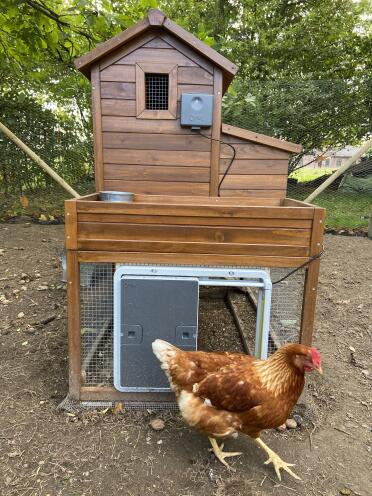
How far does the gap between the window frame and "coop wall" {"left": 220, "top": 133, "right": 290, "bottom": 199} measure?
0.54 m

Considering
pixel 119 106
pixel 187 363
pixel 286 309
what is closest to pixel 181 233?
pixel 187 363

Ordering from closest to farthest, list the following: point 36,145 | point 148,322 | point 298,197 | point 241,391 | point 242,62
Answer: point 241,391, point 148,322, point 36,145, point 298,197, point 242,62

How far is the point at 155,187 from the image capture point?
272 centimetres

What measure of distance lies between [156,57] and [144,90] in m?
0.24

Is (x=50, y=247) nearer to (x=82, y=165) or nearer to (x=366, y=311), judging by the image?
(x=82, y=165)

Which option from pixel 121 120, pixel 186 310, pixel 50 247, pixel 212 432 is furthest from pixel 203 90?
pixel 50 247

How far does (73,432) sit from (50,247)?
329 centimetres

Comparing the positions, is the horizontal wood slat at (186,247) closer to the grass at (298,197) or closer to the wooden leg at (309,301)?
the wooden leg at (309,301)

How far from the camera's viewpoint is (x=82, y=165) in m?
5.86

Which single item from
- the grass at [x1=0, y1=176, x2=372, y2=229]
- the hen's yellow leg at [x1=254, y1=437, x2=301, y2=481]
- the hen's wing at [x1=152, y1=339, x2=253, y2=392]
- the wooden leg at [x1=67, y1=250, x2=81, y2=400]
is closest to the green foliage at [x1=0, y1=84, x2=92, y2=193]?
the grass at [x1=0, y1=176, x2=372, y2=229]

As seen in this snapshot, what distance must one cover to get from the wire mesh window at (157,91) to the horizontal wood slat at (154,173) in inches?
17.6

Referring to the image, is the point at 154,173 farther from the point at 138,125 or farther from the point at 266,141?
the point at 266,141

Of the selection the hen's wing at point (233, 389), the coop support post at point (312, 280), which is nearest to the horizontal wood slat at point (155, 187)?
the coop support post at point (312, 280)

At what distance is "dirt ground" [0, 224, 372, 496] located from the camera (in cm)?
144
